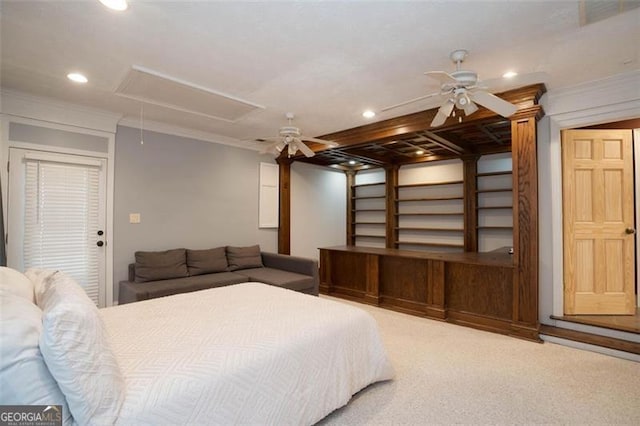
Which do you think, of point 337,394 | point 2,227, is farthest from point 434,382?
point 2,227

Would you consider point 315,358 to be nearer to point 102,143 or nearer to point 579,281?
point 579,281

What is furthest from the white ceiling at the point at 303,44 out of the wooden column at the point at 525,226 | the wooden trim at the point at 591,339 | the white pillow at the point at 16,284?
the wooden trim at the point at 591,339

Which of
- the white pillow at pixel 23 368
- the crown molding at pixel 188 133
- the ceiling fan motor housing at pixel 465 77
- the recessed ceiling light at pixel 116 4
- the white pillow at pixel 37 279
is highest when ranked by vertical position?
the recessed ceiling light at pixel 116 4

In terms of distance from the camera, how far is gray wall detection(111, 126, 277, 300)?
393cm

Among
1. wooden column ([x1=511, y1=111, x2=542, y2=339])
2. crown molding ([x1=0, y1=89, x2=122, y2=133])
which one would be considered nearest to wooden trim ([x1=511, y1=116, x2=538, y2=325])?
wooden column ([x1=511, y1=111, x2=542, y2=339])

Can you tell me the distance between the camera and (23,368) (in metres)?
1.01

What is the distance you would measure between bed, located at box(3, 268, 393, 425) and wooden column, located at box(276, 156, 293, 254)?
10.1 ft

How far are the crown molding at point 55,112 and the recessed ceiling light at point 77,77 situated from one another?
0.80 m

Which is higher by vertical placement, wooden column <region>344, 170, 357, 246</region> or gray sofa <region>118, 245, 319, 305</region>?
wooden column <region>344, 170, 357, 246</region>

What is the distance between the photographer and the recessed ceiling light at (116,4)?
1795 millimetres

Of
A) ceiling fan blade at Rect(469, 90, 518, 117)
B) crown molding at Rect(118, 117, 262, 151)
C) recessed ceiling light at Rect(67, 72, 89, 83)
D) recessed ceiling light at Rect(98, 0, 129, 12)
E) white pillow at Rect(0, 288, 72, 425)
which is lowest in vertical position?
white pillow at Rect(0, 288, 72, 425)

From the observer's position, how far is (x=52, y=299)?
1.32 meters

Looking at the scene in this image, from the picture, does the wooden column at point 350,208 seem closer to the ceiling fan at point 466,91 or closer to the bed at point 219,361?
the ceiling fan at point 466,91

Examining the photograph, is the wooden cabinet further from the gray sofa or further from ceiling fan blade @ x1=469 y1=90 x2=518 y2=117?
ceiling fan blade @ x1=469 y1=90 x2=518 y2=117
